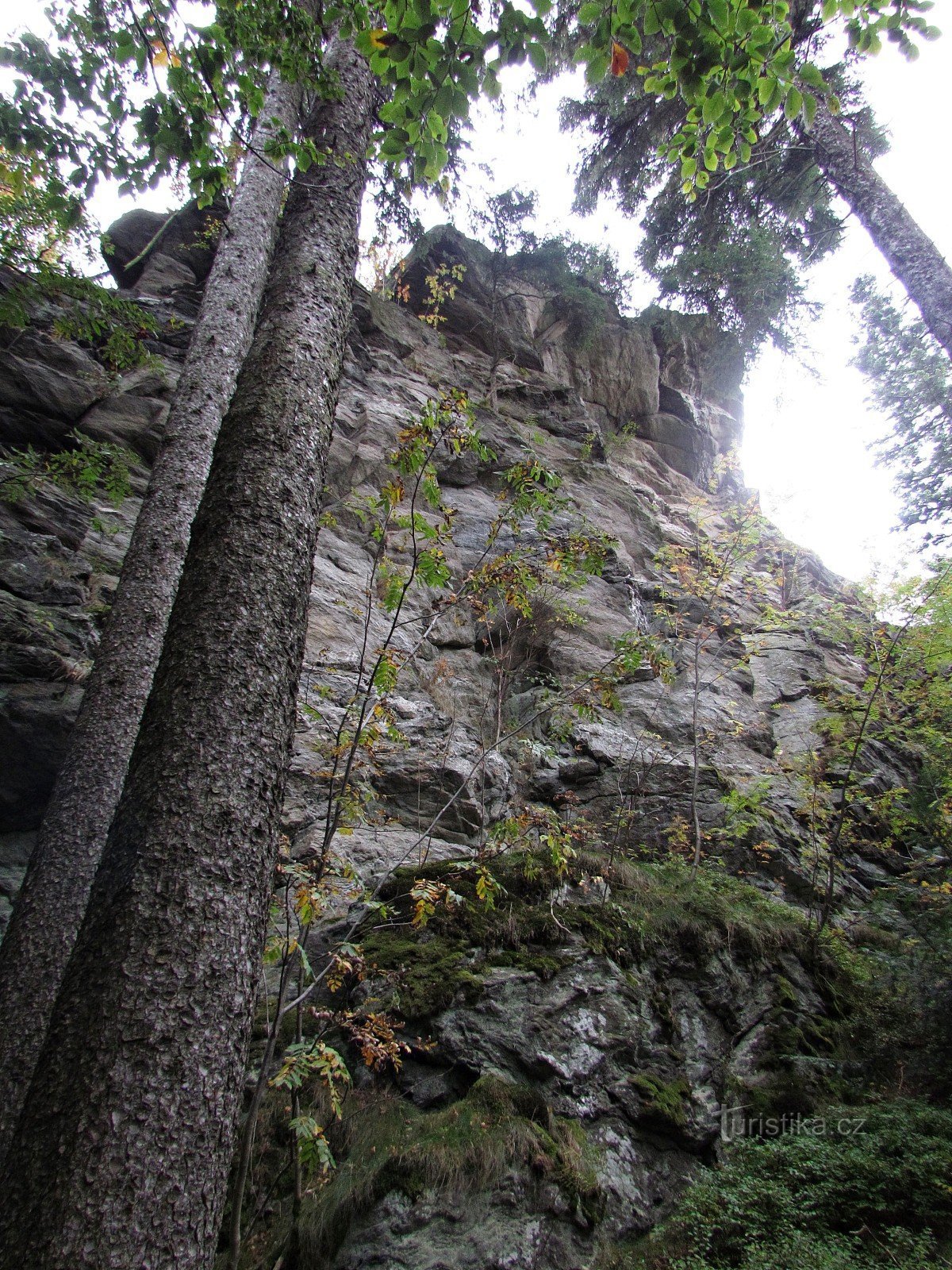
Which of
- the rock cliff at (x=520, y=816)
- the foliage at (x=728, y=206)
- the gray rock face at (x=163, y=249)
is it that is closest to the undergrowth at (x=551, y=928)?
the rock cliff at (x=520, y=816)

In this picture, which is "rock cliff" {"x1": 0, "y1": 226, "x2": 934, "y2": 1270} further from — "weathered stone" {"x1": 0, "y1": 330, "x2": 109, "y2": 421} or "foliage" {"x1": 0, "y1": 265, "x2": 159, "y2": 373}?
"foliage" {"x1": 0, "y1": 265, "x2": 159, "y2": 373}

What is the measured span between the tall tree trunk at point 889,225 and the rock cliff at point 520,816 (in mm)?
3118

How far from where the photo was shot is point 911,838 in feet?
26.5

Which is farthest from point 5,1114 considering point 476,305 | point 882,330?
point 882,330

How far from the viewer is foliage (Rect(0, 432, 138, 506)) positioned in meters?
6.58

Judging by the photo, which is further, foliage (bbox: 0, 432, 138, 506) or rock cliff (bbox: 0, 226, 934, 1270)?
foliage (bbox: 0, 432, 138, 506)

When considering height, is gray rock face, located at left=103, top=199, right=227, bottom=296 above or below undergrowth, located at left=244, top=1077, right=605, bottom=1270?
above

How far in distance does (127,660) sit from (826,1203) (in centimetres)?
566

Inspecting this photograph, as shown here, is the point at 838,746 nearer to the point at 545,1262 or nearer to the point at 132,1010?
the point at 545,1262

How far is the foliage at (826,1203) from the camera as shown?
3.19m

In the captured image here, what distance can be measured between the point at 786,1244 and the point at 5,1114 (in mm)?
4010

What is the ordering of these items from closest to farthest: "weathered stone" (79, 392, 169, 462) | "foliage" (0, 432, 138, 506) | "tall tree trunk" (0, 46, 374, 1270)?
"tall tree trunk" (0, 46, 374, 1270), "foliage" (0, 432, 138, 506), "weathered stone" (79, 392, 169, 462)

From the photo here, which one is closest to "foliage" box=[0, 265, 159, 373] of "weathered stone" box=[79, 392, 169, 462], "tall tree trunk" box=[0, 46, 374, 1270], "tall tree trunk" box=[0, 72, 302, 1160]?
"weathered stone" box=[79, 392, 169, 462]

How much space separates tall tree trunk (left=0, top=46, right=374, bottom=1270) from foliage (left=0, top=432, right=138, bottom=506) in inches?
190
